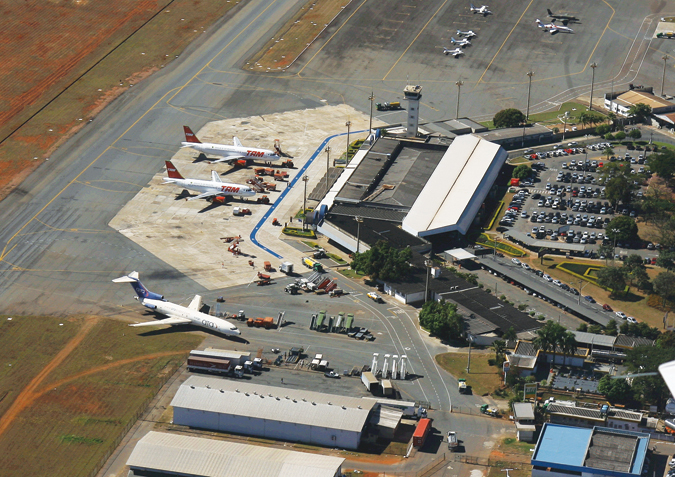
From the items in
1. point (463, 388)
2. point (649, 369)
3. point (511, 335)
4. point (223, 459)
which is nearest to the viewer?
point (223, 459)

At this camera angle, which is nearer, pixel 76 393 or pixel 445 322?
pixel 76 393

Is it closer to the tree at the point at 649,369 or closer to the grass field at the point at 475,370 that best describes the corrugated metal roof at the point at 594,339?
the tree at the point at 649,369

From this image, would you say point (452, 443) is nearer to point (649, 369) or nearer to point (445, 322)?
point (445, 322)

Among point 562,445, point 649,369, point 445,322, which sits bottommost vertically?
point 445,322

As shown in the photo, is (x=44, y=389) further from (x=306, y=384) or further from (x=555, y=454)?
(x=555, y=454)

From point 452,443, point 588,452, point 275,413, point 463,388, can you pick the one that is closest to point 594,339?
point 463,388

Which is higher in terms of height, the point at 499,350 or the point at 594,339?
the point at 499,350
